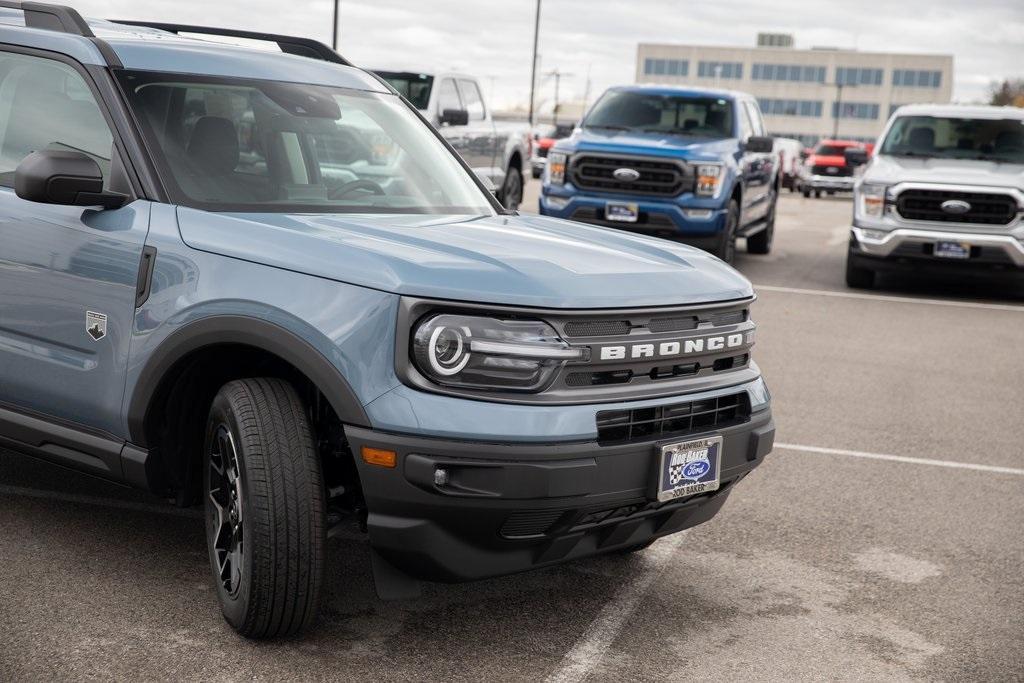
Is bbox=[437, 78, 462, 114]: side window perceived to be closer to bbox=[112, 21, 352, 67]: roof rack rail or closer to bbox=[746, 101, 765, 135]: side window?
bbox=[746, 101, 765, 135]: side window

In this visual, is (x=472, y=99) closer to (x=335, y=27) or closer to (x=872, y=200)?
(x=872, y=200)

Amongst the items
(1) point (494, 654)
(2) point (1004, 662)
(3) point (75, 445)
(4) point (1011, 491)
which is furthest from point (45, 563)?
(4) point (1011, 491)

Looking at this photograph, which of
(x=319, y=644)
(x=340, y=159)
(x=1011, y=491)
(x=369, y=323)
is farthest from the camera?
(x=1011, y=491)

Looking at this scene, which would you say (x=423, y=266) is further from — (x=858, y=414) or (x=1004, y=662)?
(x=858, y=414)

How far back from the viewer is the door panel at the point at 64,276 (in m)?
4.18

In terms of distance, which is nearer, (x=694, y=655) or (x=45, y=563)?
(x=694, y=655)

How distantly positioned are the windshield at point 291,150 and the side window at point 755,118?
10.7 metres

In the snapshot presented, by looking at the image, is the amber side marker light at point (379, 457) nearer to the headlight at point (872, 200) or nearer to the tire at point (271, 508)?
the tire at point (271, 508)

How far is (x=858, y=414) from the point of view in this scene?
7.84 meters

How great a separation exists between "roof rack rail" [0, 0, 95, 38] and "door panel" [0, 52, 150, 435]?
5.7 inches

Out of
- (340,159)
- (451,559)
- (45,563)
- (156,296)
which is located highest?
(340,159)

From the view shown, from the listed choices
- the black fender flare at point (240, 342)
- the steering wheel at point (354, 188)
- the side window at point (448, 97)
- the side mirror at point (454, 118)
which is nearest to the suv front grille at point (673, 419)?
the black fender flare at point (240, 342)

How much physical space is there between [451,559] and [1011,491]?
11.9 feet

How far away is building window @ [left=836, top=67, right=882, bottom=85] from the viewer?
132 m
